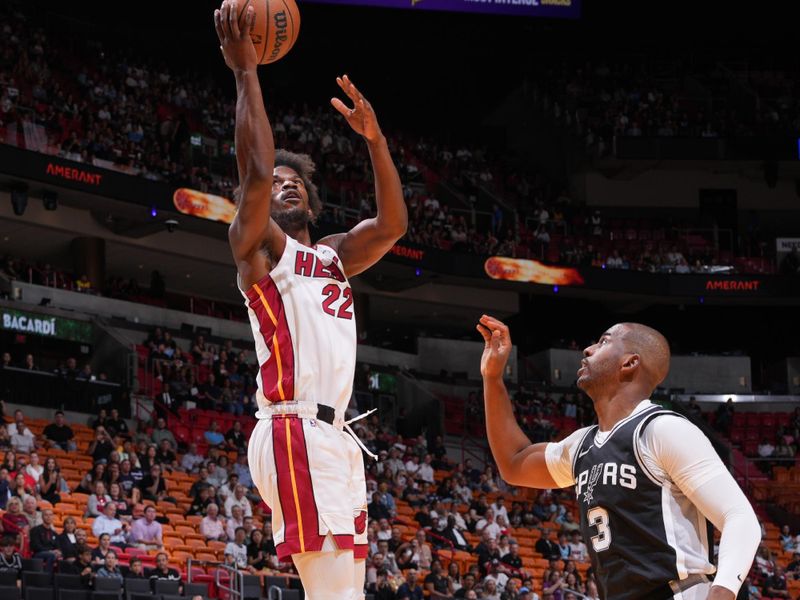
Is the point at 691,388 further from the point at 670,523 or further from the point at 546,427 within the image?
the point at 670,523

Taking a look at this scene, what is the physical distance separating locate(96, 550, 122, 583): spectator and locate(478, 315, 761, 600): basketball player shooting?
9888 millimetres

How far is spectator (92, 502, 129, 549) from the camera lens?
571 inches

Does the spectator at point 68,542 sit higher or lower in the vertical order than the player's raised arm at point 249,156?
lower

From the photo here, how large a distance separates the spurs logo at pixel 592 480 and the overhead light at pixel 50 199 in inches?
856

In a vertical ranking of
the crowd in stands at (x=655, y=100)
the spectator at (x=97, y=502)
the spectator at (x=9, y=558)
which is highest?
the crowd in stands at (x=655, y=100)

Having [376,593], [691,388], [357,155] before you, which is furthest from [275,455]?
[691,388]

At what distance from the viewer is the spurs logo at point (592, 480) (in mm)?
4090

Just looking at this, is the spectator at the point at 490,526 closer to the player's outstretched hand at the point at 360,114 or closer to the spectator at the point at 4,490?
the spectator at the point at 4,490

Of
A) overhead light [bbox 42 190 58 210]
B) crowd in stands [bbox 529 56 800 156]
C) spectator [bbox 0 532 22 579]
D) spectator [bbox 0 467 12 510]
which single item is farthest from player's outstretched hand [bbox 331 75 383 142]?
crowd in stands [bbox 529 56 800 156]

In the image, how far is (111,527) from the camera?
14625mm

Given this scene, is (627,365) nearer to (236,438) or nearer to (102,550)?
(102,550)

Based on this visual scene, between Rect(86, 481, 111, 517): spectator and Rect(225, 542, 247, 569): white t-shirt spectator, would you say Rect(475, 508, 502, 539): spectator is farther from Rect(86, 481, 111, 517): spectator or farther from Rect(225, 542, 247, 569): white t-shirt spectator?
Rect(86, 481, 111, 517): spectator

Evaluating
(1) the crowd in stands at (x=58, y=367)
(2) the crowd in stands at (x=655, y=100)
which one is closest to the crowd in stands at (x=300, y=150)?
(2) the crowd in stands at (x=655, y=100)

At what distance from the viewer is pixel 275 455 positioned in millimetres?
4434
